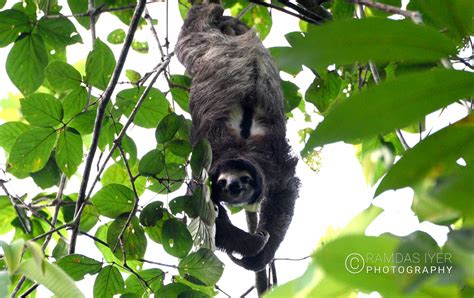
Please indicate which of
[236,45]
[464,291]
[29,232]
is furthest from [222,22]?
[464,291]

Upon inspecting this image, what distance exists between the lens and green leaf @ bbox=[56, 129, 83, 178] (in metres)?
4.30

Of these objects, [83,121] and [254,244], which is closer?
[83,121]

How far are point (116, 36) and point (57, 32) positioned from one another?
1.57 m

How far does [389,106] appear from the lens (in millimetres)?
905

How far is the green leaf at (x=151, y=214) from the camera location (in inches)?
151

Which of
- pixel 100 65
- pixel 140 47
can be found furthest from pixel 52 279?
pixel 140 47

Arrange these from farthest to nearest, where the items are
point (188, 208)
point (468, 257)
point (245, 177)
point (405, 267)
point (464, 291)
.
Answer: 1. point (245, 177)
2. point (188, 208)
3. point (464, 291)
4. point (405, 267)
5. point (468, 257)

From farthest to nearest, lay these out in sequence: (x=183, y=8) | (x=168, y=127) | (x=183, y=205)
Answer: (x=183, y=8) < (x=168, y=127) < (x=183, y=205)

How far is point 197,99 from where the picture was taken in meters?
5.54

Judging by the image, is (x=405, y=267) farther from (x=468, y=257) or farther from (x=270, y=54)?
(x=270, y=54)

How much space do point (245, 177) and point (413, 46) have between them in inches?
174

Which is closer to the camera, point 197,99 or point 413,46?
point 413,46

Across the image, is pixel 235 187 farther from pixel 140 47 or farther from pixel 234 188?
pixel 140 47

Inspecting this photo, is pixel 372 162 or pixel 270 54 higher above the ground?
pixel 270 54
